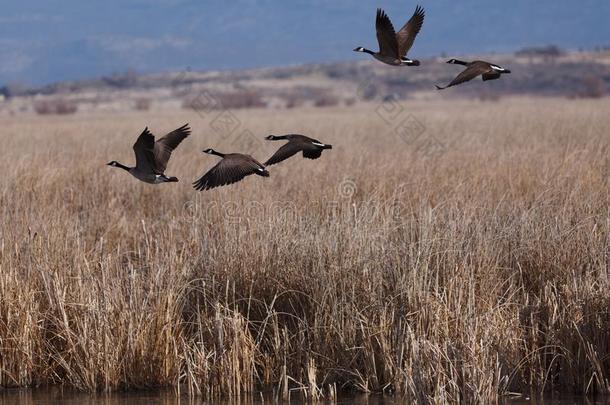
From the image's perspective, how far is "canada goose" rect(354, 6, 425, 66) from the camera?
8.61 m

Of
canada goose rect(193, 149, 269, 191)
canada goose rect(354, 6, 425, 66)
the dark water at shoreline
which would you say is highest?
canada goose rect(354, 6, 425, 66)

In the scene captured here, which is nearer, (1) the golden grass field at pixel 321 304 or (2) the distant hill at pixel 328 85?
(1) the golden grass field at pixel 321 304

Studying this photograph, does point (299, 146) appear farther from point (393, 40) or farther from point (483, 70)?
point (483, 70)

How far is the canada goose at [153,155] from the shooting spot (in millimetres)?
8164

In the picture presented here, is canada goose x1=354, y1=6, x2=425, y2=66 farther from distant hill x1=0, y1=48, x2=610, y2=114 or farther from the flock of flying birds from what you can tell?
distant hill x1=0, y1=48, x2=610, y2=114

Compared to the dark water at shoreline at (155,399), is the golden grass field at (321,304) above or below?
above

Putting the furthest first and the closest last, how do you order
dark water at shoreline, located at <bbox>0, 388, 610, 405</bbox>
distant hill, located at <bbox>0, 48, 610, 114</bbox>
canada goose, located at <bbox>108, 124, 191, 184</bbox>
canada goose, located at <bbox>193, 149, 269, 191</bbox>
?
distant hill, located at <bbox>0, 48, 610, 114</bbox>, canada goose, located at <bbox>108, 124, 191, 184</bbox>, canada goose, located at <bbox>193, 149, 269, 191</bbox>, dark water at shoreline, located at <bbox>0, 388, 610, 405</bbox>

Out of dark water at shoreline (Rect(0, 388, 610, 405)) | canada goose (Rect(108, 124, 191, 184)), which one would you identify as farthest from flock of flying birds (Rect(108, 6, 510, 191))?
dark water at shoreline (Rect(0, 388, 610, 405))

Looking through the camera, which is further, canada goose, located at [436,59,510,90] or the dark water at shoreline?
canada goose, located at [436,59,510,90]

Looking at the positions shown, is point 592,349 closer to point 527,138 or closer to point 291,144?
point 291,144

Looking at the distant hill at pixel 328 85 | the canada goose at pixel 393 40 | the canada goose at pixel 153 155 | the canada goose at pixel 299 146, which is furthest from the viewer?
the distant hill at pixel 328 85

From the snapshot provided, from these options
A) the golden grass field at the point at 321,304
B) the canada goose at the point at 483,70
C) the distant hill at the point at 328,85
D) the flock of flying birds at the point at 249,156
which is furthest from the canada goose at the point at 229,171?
the distant hill at the point at 328,85

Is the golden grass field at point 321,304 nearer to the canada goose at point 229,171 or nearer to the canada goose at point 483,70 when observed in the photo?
the canada goose at point 229,171

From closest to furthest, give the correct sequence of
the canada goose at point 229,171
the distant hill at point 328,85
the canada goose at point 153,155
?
the canada goose at point 229,171 → the canada goose at point 153,155 → the distant hill at point 328,85
